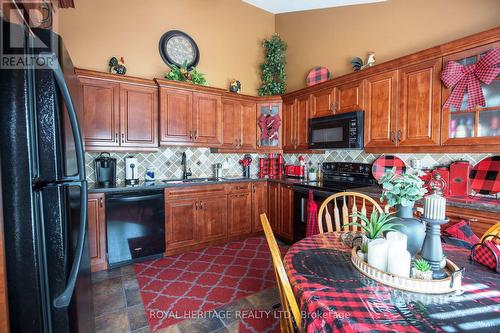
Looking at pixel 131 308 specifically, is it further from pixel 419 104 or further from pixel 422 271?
pixel 419 104

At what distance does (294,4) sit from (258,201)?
326 cm

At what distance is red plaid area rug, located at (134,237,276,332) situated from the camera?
1.98m

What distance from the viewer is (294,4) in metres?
3.92

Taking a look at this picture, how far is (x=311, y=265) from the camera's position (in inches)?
44.3

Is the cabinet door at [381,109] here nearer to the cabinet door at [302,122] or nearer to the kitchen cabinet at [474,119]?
the kitchen cabinet at [474,119]

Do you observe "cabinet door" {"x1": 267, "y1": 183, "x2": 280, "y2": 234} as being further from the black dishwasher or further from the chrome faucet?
the black dishwasher

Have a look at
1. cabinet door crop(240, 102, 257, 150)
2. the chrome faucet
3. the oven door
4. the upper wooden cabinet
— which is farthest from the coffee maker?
the oven door

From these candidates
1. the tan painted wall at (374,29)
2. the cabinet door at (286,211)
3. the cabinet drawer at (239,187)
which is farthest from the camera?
the cabinet drawer at (239,187)

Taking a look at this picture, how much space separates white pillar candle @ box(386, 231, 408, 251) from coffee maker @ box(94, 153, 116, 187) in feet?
9.24

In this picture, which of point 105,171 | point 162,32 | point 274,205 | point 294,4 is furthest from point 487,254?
point 294,4

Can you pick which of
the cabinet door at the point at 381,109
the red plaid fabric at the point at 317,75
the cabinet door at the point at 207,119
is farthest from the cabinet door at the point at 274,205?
the red plaid fabric at the point at 317,75

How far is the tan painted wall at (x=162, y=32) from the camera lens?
2955 mm

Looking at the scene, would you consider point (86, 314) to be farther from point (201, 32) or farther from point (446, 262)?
point (201, 32)

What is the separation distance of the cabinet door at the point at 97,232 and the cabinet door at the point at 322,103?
9.29 ft
